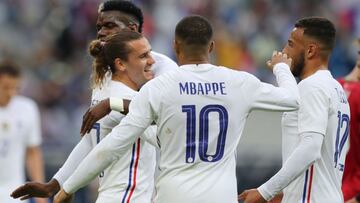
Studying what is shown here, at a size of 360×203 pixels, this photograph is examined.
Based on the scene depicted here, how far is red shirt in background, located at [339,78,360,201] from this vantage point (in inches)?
396

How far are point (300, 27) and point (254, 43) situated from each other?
36.1 feet

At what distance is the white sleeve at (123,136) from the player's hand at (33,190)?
0.65 m

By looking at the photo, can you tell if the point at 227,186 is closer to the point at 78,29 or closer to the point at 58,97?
the point at 58,97

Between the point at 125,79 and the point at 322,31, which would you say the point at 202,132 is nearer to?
the point at 125,79

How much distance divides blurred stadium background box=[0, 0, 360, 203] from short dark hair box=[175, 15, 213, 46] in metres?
10.3

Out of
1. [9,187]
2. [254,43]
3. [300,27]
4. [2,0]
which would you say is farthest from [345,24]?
[300,27]

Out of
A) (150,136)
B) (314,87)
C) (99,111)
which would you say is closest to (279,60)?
(314,87)

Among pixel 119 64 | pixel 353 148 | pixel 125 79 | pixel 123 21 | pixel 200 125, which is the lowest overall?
pixel 353 148

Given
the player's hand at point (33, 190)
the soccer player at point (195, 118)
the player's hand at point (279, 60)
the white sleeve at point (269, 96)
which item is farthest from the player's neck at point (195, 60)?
the player's hand at point (33, 190)

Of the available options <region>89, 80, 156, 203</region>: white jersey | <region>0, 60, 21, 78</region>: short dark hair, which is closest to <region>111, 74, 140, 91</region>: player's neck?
<region>89, 80, 156, 203</region>: white jersey

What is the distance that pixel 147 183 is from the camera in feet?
25.6

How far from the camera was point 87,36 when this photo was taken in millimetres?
19250

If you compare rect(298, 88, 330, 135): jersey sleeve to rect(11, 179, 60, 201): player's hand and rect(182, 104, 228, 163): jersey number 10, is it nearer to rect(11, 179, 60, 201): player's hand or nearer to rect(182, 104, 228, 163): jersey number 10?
rect(182, 104, 228, 163): jersey number 10

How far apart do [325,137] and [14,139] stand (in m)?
5.42
